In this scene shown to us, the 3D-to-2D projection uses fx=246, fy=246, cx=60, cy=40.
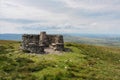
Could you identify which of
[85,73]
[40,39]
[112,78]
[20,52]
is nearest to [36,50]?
[20,52]

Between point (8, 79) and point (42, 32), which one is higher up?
point (42, 32)

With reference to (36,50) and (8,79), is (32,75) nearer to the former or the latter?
(8,79)

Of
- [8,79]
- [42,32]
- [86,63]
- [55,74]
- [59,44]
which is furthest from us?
[42,32]

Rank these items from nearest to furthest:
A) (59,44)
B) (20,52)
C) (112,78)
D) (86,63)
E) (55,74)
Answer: (55,74) → (112,78) → (86,63) → (20,52) → (59,44)

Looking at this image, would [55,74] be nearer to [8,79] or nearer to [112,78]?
[8,79]

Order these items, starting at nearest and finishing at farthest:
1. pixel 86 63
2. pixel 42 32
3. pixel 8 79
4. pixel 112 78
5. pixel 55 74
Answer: pixel 8 79 < pixel 55 74 < pixel 112 78 < pixel 86 63 < pixel 42 32

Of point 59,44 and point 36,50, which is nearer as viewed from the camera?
point 36,50

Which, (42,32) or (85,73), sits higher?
(42,32)

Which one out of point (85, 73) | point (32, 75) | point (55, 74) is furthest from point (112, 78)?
point (32, 75)

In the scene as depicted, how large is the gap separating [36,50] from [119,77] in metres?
20.4

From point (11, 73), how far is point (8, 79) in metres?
3.02

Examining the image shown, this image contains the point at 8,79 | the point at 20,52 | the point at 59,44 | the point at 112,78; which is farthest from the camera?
the point at 59,44

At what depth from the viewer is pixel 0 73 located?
30484 millimetres

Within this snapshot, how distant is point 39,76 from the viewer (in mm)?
30016
